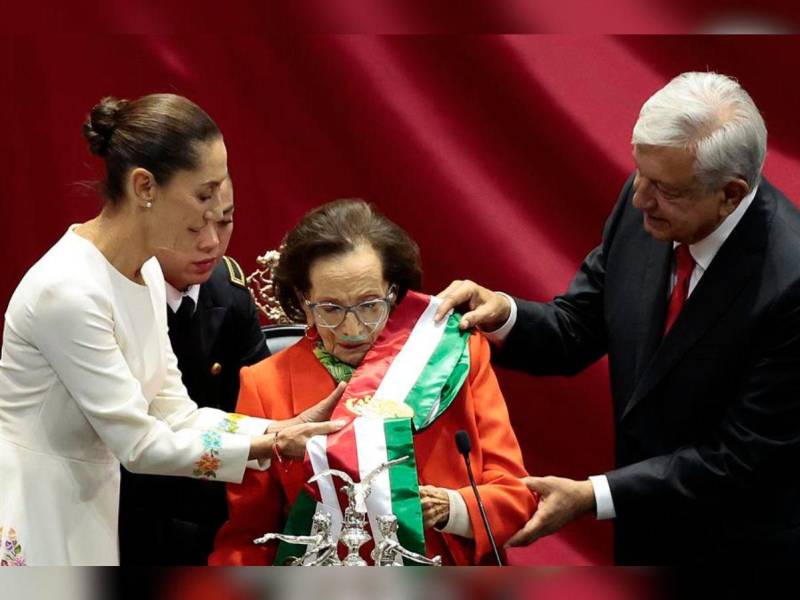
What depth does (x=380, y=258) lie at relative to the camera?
2.29 metres

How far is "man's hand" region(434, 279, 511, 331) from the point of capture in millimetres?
2363

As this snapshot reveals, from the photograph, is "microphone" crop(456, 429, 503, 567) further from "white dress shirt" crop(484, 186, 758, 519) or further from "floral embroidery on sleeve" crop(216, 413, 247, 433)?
"floral embroidery on sleeve" crop(216, 413, 247, 433)

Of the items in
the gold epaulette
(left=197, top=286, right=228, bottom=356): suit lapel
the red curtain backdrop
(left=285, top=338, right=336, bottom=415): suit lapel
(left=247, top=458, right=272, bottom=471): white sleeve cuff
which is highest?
the red curtain backdrop

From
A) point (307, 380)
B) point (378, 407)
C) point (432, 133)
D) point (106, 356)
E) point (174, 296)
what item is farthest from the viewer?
point (432, 133)

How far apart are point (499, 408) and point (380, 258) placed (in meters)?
0.32

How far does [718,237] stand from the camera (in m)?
2.29

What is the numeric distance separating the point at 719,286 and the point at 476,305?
431 millimetres

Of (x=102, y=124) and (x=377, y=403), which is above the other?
(x=102, y=124)

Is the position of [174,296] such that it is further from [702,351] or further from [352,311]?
[702,351]

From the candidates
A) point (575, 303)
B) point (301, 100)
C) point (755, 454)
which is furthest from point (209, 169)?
point (301, 100)

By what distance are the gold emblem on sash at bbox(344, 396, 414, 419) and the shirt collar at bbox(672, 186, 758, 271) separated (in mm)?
554

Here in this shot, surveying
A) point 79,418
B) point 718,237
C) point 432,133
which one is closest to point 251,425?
point 79,418

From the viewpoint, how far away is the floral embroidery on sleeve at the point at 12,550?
6.91 feet

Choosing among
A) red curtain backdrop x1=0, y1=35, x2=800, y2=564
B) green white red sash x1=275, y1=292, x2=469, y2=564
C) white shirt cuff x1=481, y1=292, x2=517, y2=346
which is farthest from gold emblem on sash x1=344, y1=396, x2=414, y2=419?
red curtain backdrop x1=0, y1=35, x2=800, y2=564
